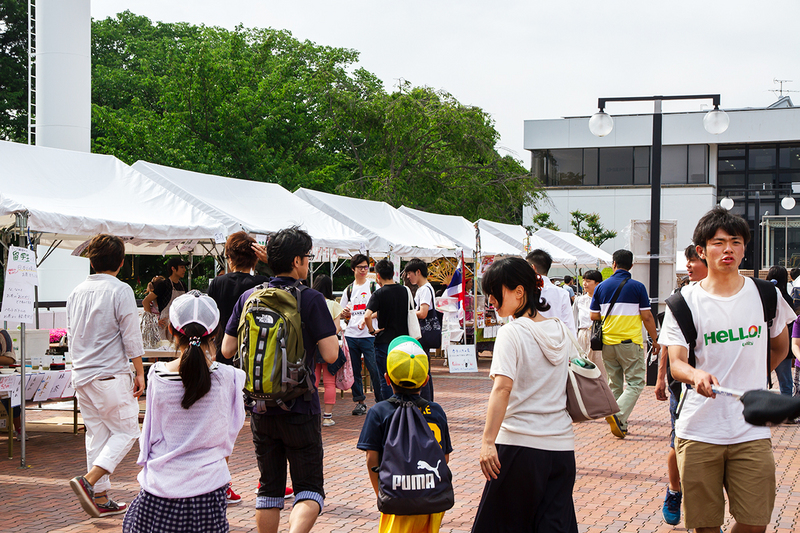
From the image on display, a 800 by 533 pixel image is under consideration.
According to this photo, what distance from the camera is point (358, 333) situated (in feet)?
32.1

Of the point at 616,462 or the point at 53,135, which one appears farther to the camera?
the point at 53,135

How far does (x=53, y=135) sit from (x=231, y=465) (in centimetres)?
1587

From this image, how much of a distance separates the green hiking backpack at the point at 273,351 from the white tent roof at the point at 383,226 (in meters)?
10.1

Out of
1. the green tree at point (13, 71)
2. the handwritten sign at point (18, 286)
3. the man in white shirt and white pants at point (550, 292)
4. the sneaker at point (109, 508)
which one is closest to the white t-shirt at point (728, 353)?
the man in white shirt and white pants at point (550, 292)

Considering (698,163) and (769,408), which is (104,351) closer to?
(769,408)

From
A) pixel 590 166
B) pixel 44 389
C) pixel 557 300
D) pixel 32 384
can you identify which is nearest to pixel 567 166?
pixel 590 166

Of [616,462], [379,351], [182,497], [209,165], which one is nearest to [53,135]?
[209,165]

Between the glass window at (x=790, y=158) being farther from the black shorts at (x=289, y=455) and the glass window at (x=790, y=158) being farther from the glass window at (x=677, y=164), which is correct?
the black shorts at (x=289, y=455)

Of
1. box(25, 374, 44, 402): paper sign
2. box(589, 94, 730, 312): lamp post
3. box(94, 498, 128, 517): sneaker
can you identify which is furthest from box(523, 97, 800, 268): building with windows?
box(94, 498, 128, 517): sneaker

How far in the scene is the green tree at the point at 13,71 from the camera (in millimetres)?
32219

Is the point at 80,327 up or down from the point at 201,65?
down

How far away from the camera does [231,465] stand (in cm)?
728

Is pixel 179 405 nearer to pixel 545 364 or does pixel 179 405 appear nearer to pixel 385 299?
pixel 545 364

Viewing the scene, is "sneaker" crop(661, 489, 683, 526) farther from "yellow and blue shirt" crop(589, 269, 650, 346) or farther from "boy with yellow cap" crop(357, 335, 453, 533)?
"yellow and blue shirt" crop(589, 269, 650, 346)
